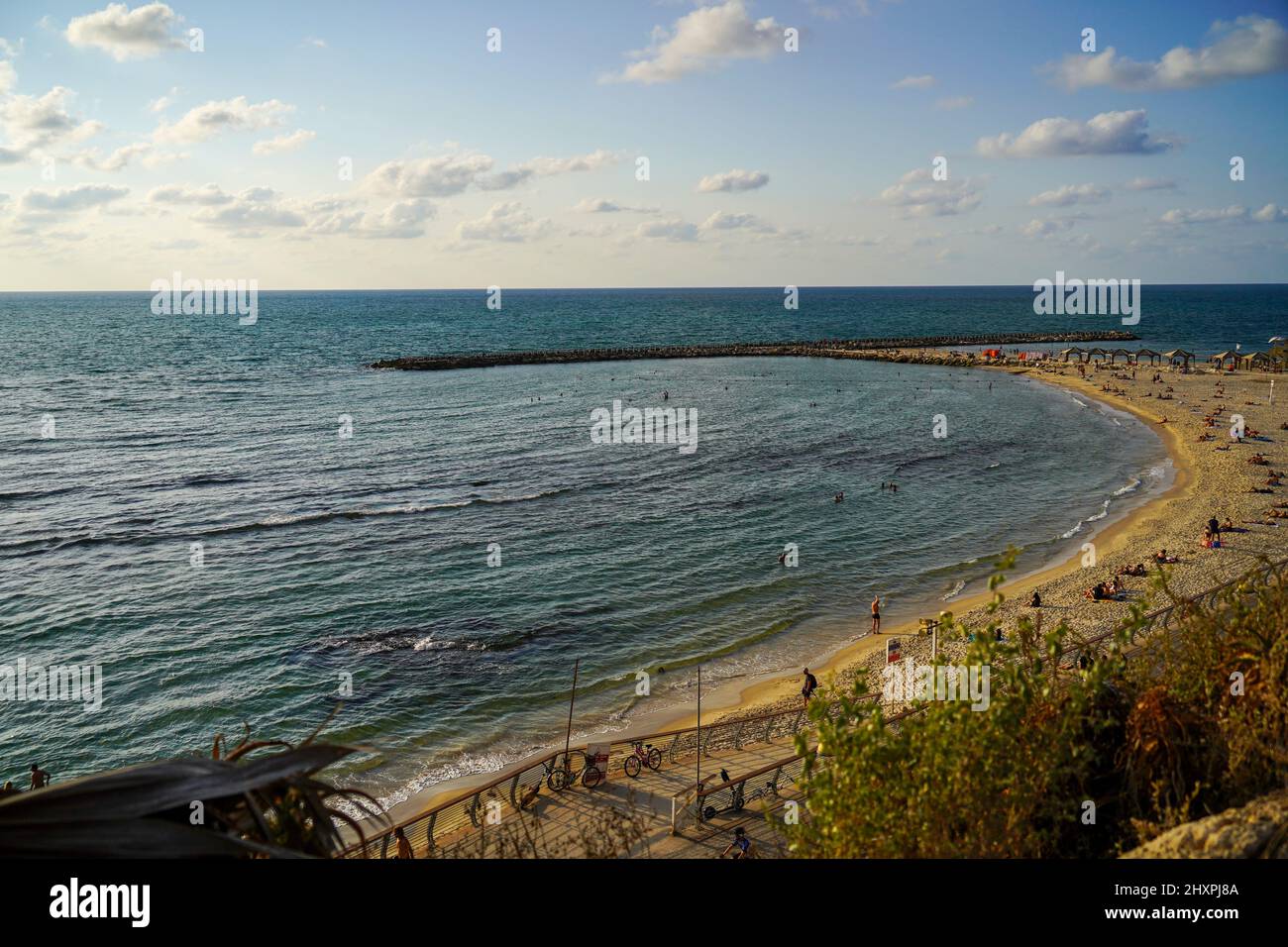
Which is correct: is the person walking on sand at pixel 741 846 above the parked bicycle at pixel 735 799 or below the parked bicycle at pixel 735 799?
above

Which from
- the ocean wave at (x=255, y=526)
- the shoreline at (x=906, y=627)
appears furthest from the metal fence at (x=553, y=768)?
the ocean wave at (x=255, y=526)

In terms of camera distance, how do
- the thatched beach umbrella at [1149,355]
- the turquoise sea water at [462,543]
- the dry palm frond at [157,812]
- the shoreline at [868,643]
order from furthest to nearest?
the thatched beach umbrella at [1149,355] < the turquoise sea water at [462,543] < the shoreline at [868,643] < the dry palm frond at [157,812]

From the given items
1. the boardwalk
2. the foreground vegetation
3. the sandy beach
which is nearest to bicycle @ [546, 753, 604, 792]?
the boardwalk

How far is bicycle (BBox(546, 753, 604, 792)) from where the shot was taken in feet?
70.6

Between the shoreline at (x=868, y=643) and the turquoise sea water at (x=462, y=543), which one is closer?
the shoreline at (x=868, y=643)

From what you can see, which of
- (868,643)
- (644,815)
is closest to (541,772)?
(644,815)

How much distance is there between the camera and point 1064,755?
29.6 ft

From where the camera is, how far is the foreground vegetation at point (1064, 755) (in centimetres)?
784

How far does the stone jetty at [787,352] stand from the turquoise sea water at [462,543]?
28818 millimetres

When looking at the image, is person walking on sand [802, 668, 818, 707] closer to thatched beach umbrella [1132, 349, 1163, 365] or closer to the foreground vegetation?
the foreground vegetation

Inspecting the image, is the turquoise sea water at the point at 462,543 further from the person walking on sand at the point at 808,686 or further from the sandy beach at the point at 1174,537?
the person walking on sand at the point at 808,686

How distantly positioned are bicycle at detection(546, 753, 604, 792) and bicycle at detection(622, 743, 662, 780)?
960mm

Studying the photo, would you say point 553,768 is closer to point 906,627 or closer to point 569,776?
point 569,776
